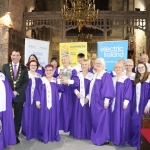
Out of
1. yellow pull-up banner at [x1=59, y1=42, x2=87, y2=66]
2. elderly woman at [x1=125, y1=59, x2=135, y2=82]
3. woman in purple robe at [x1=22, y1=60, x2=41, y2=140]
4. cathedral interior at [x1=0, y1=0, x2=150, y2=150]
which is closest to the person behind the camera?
elderly woman at [x1=125, y1=59, x2=135, y2=82]

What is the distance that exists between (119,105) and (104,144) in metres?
0.81

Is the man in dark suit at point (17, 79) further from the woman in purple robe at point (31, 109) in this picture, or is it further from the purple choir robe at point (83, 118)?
the purple choir robe at point (83, 118)

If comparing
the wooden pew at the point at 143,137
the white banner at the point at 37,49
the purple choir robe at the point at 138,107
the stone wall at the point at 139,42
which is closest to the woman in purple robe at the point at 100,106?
the purple choir robe at the point at 138,107

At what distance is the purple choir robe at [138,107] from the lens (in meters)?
4.07

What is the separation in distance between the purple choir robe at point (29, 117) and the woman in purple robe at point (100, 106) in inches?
45.8

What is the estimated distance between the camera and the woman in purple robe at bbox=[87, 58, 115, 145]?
4273mm

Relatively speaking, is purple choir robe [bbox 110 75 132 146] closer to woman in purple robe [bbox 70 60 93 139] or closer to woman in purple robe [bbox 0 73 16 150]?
woman in purple robe [bbox 70 60 93 139]

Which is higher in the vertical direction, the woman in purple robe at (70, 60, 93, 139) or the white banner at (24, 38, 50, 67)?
the white banner at (24, 38, 50, 67)

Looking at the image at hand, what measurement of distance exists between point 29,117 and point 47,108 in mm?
550

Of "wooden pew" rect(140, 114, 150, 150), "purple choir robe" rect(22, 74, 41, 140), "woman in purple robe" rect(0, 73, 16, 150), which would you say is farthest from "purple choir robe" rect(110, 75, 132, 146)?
"woman in purple robe" rect(0, 73, 16, 150)

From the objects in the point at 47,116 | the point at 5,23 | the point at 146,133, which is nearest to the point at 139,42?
the point at 5,23

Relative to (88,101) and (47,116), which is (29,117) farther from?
(88,101)

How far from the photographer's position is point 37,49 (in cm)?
680

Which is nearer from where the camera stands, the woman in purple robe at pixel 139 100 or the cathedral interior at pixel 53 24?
the woman in purple robe at pixel 139 100
